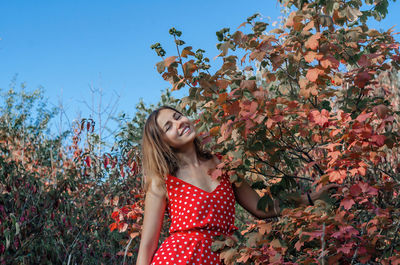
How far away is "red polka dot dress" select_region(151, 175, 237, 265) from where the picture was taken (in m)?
2.10

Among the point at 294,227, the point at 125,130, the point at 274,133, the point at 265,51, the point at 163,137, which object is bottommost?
the point at 294,227

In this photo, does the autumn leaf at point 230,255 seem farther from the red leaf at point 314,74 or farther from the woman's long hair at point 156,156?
the red leaf at point 314,74

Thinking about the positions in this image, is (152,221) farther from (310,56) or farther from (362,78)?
(362,78)

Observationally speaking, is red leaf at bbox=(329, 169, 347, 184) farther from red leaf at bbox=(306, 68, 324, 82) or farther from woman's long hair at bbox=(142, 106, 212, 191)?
woman's long hair at bbox=(142, 106, 212, 191)

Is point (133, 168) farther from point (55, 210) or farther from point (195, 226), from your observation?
point (195, 226)

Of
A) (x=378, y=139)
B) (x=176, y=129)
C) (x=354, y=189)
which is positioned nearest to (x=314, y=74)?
(x=378, y=139)

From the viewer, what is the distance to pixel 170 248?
2.13 meters

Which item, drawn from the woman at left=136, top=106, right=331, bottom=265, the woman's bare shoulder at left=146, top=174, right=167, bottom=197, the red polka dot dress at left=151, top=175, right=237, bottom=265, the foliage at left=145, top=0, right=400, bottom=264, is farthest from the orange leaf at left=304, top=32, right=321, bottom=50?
the woman's bare shoulder at left=146, top=174, right=167, bottom=197

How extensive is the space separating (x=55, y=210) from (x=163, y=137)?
2140 mm

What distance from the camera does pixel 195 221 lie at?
217 cm

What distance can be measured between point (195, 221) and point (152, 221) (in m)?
0.26

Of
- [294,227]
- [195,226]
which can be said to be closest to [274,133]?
[294,227]

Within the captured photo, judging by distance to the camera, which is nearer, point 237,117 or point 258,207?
point 237,117

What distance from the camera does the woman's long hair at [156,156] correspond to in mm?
2348
